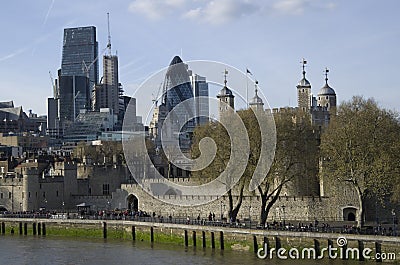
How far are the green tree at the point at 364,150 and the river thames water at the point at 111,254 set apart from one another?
28.7 feet

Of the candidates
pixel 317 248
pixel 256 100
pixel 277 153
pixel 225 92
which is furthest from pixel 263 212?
pixel 225 92

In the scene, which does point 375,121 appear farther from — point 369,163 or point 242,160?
point 242,160

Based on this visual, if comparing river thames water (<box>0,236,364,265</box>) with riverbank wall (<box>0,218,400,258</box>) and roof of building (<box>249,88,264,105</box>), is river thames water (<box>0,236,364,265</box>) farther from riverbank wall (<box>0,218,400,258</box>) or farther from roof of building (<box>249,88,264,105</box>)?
roof of building (<box>249,88,264,105</box>)

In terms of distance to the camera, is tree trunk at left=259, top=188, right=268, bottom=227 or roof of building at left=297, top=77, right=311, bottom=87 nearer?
tree trunk at left=259, top=188, right=268, bottom=227

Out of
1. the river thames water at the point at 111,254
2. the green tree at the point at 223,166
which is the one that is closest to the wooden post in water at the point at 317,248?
the river thames water at the point at 111,254

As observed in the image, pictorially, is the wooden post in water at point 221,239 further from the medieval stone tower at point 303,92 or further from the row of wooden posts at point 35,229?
the medieval stone tower at point 303,92

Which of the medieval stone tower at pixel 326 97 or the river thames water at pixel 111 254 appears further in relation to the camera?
the medieval stone tower at pixel 326 97

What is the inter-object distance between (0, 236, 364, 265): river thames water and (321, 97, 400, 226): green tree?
28.7 feet

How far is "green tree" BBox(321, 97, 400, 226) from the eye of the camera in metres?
53.3

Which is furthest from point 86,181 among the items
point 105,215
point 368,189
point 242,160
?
point 368,189

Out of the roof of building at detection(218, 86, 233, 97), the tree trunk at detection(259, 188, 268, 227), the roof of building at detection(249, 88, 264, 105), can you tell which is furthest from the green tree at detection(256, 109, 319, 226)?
the roof of building at detection(218, 86, 233, 97)

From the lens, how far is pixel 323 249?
48.6 meters

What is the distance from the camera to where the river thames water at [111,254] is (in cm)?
4991

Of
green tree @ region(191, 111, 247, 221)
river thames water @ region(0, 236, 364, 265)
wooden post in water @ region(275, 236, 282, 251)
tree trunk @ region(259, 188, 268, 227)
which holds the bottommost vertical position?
river thames water @ region(0, 236, 364, 265)
